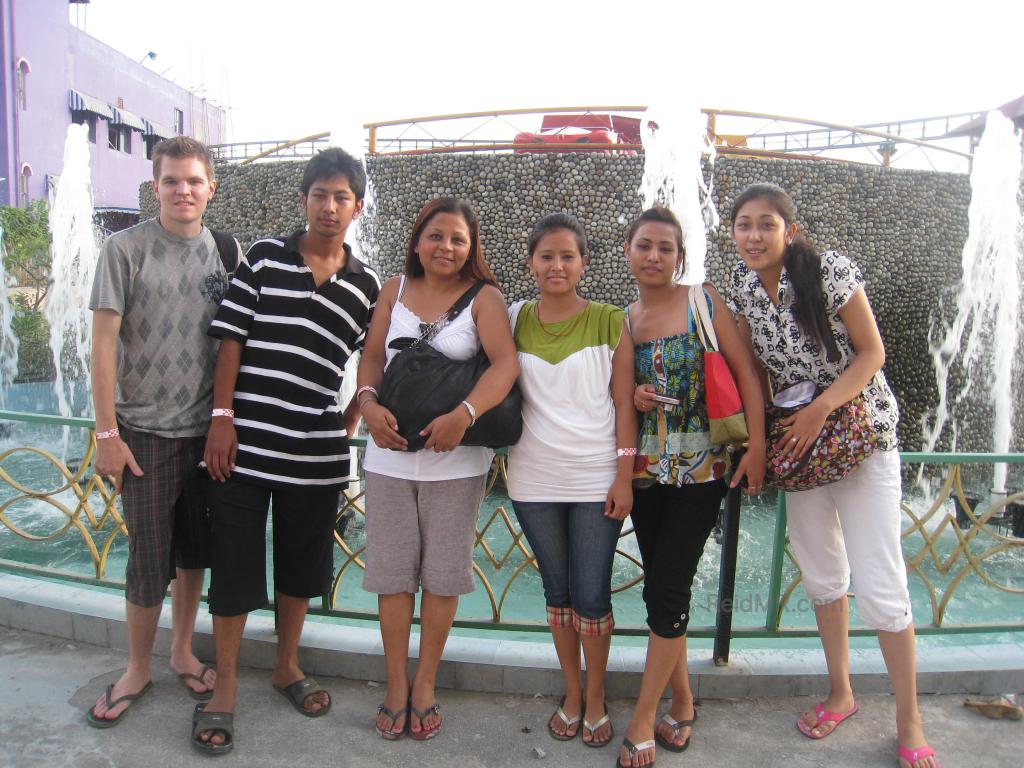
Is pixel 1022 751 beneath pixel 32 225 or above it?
beneath

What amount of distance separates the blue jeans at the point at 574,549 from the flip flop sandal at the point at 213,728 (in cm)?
100

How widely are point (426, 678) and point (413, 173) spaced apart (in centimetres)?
918

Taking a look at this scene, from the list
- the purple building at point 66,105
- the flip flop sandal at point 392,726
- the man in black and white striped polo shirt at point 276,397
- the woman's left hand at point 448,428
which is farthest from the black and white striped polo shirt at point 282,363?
the purple building at point 66,105

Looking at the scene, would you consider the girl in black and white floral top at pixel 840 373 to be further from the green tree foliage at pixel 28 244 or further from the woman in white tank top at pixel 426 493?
the green tree foliage at pixel 28 244

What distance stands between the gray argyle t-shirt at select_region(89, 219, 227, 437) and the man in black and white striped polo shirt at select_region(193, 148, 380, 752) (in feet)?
0.45

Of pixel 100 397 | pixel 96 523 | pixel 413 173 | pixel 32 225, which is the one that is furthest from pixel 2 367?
pixel 100 397

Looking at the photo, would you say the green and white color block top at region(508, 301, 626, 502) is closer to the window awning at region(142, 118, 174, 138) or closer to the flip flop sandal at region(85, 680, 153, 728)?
the flip flop sandal at region(85, 680, 153, 728)

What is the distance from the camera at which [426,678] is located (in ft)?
7.37

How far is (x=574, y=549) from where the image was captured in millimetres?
2137

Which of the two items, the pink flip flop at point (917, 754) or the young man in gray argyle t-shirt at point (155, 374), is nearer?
the pink flip flop at point (917, 754)

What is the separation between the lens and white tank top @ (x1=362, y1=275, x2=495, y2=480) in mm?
2164

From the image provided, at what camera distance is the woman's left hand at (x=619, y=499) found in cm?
208

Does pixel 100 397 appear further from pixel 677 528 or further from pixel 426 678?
pixel 677 528

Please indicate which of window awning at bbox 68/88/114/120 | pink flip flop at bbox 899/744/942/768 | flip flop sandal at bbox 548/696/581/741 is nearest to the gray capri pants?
flip flop sandal at bbox 548/696/581/741
